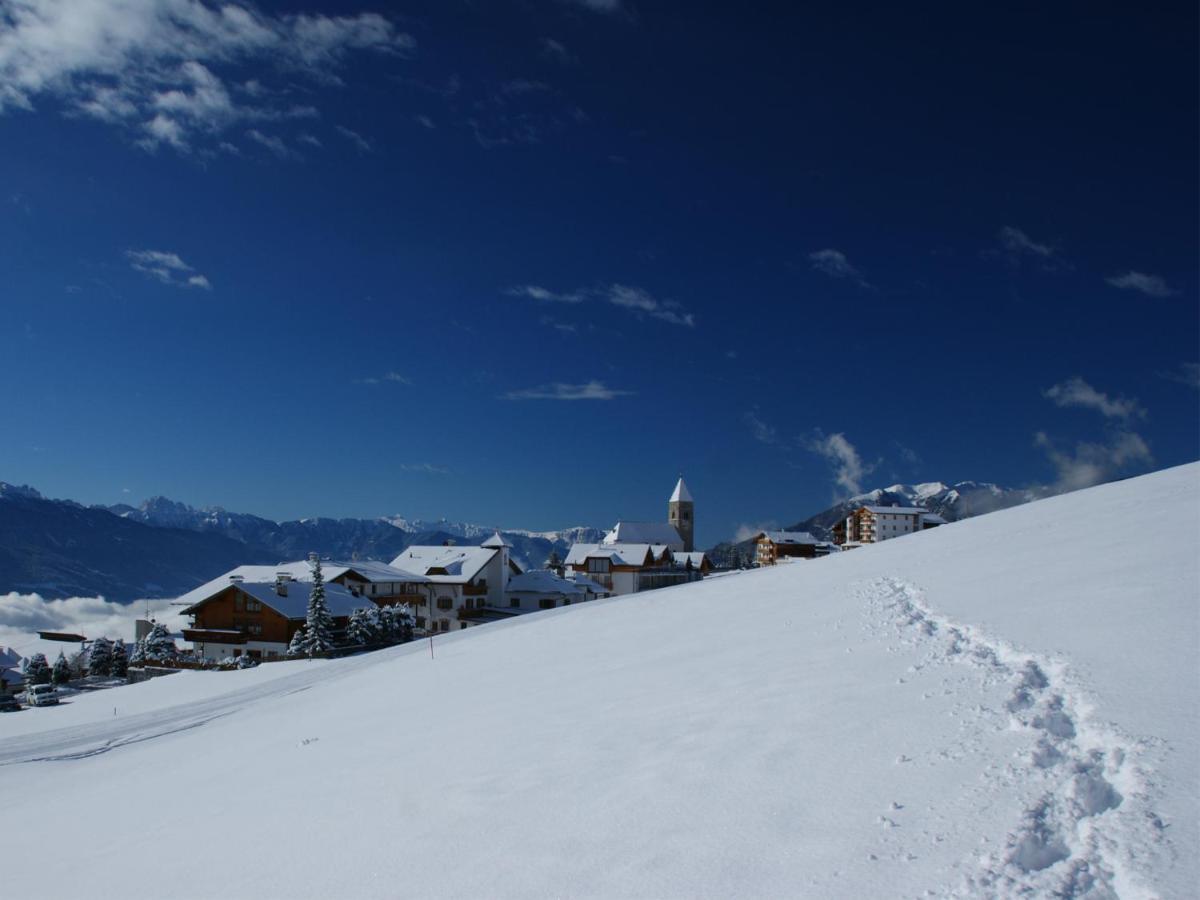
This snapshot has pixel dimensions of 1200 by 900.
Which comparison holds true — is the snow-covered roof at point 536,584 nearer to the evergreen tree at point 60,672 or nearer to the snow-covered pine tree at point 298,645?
the snow-covered pine tree at point 298,645

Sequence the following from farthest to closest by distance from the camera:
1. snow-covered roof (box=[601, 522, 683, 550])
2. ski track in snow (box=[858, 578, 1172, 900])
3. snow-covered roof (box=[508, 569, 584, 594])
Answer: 1. snow-covered roof (box=[601, 522, 683, 550])
2. snow-covered roof (box=[508, 569, 584, 594])
3. ski track in snow (box=[858, 578, 1172, 900])

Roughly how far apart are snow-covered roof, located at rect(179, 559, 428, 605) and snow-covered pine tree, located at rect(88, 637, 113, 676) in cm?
702

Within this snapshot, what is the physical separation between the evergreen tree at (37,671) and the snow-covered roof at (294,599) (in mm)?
11883

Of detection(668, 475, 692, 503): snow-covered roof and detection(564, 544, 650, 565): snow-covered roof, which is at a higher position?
detection(668, 475, 692, 503): snow-covered roof

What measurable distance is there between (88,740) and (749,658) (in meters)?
20.7

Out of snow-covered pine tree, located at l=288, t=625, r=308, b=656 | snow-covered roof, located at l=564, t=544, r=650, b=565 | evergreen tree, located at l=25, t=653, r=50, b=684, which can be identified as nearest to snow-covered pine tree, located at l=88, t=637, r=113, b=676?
evergreen tree, located at l=25, t=653, r=50, b=684

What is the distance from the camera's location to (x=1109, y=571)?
11.8 m

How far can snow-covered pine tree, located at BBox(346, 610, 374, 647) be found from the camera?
166ft

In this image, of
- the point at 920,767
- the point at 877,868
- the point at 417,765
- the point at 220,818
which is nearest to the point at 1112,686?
the point at 920,767

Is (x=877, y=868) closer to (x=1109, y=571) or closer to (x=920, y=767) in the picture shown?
(x=920, y=767)

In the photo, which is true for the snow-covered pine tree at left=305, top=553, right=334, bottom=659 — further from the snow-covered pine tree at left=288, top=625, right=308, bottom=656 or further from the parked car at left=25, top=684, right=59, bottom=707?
the parked car at left=25, top=684, right=59, bottom=707

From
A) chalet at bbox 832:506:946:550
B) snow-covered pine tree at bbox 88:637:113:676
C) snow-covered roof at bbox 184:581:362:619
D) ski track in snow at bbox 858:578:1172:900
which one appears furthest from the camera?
chalet at bbox 832:506:946:550

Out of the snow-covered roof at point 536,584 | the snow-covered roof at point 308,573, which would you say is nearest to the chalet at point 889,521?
the snow-covered roof at point 536,584

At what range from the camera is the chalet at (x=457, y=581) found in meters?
71.4
